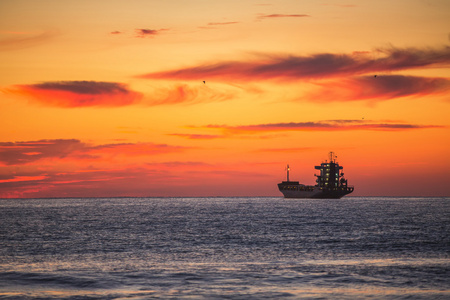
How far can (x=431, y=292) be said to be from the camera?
29719 millimetres

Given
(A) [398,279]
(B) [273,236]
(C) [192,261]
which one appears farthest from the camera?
(B) [273,236]

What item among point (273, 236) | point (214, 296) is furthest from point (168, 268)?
point (273, 236)

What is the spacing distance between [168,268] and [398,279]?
16.3 m

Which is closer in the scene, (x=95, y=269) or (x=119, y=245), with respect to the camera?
(x=95, y=269)

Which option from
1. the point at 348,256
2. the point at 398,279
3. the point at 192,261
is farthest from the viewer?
the point at 348,256

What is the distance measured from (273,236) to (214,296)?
4024 centimetres

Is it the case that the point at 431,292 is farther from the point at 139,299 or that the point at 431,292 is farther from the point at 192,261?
the point at 192,261

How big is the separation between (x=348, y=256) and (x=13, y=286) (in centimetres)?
2832

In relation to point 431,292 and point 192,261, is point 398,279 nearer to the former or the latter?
point 431,292

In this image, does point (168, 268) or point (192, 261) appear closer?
point (168, 268)

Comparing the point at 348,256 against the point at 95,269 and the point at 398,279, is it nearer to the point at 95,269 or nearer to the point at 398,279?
the point at 398,279

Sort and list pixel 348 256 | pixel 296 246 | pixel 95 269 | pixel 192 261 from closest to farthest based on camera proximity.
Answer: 1. pixel 95 269
2. pixel 192 261
3. pixel 348 256
4. pixel 296 246

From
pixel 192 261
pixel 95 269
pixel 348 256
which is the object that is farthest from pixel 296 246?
pixel 95 269

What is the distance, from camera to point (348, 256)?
47.1 metres
